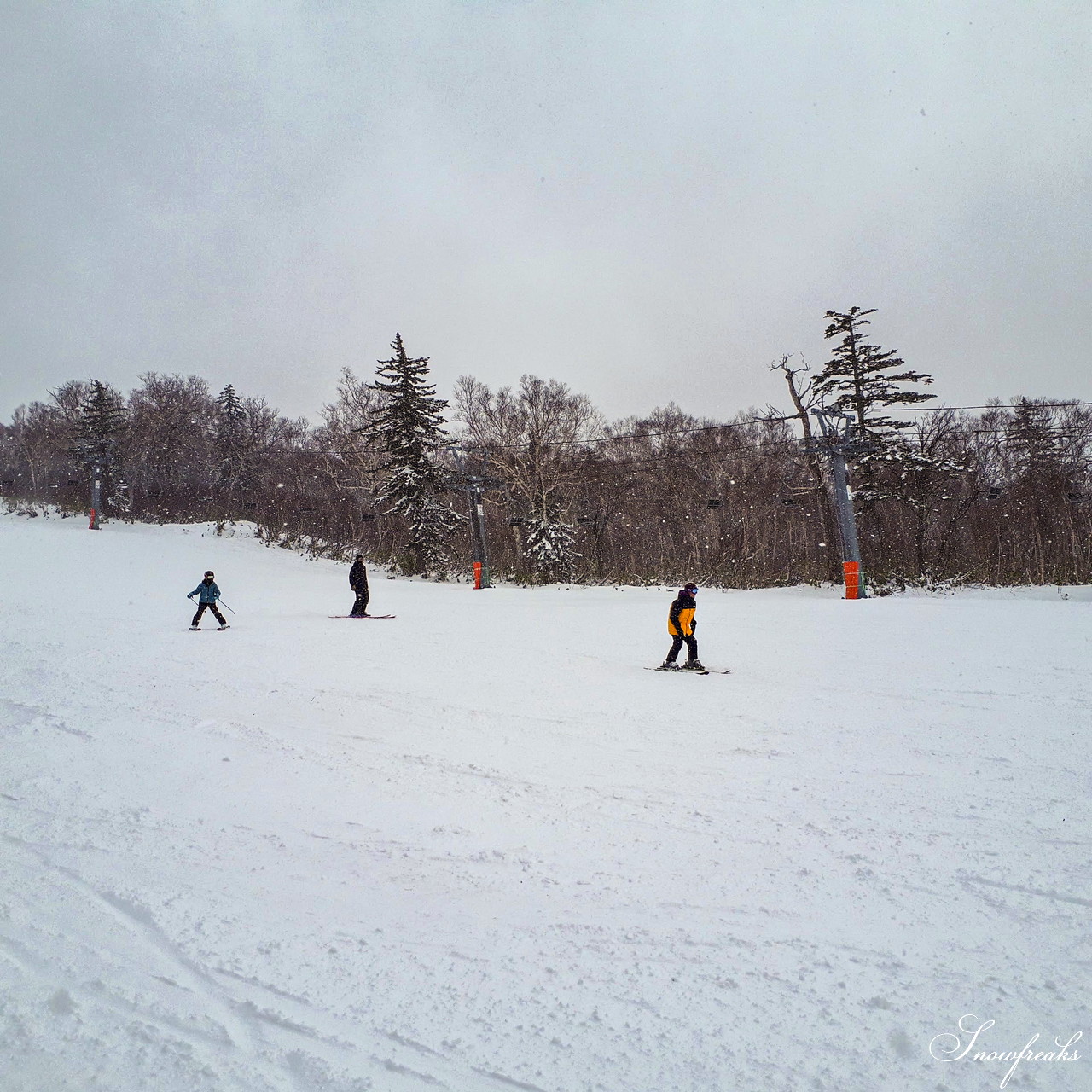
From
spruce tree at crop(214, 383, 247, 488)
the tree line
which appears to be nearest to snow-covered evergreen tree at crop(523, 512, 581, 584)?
the tree line

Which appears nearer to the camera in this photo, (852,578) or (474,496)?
(852,578)

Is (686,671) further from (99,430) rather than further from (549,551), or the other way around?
(99,430)

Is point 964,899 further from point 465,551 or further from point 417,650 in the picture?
point 465,551

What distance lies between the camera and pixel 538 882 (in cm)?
343

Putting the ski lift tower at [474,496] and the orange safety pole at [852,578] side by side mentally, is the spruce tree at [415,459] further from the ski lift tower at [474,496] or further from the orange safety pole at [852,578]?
the orange safety pole at [852,578]

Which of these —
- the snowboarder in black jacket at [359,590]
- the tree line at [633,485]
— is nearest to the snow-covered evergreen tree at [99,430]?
the tree line at [633,485]

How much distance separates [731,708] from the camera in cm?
691

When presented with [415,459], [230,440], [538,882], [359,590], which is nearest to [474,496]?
[415,459]

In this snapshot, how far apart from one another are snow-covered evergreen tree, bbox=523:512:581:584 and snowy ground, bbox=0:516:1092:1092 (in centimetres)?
2231

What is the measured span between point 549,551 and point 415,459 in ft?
25.9

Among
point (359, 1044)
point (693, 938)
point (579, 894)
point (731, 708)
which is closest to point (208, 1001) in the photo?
point (359, 1044)

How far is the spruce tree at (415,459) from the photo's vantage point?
29.3 metres

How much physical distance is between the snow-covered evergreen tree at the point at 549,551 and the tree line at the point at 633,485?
0.10m

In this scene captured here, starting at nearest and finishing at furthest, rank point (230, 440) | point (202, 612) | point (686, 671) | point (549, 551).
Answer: point (686, 671) < point (202, 612) < point (549, 551) < point (230, 440)
